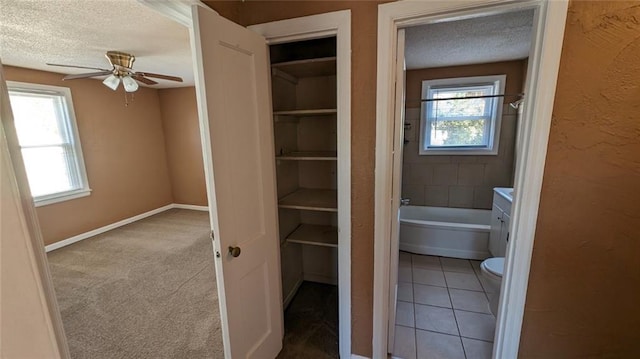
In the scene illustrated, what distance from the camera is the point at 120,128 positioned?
4285mm

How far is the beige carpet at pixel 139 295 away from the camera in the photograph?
6.19ft

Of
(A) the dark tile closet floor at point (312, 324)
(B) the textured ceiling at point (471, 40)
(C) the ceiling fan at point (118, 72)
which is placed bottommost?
(A) the dark tile closet floor at point (312, 324)

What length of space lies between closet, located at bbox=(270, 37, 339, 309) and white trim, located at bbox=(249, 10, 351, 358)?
29 centimetres

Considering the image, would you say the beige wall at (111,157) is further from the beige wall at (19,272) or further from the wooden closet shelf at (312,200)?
the beige wall at (19,272)

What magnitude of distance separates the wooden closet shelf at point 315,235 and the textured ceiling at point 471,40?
70.9 inches

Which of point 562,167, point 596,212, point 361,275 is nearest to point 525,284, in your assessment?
point 596,212

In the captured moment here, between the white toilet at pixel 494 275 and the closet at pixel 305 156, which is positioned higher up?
the closet at pixel 305 156

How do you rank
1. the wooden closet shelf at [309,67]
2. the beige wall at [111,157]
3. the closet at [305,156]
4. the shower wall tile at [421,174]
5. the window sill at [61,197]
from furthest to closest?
1. the shower wall tile at [421,174]
2. the beige wall at [111,157]
3. the window sill at [61,197]
4. the closet at [305,156]
5. the wooden closet shelf at [309,67]

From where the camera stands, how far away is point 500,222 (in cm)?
271

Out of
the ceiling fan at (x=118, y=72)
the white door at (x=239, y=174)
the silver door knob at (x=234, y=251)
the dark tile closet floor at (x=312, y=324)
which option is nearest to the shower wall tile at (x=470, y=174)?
the dark tile closet floor at (x=312, y=324)

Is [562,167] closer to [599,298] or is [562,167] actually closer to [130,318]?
[599,298]

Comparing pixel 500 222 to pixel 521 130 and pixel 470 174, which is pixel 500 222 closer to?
pixel 470 174

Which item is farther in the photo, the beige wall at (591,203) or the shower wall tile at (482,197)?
the shower wall tile at (482,197)

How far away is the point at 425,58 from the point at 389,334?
9.38 ft
